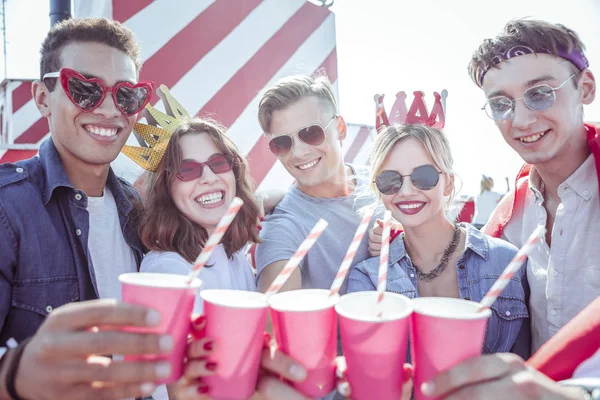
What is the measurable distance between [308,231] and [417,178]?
Answer: 2.21 feet

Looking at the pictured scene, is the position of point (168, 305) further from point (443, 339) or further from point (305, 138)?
point (305, 138)

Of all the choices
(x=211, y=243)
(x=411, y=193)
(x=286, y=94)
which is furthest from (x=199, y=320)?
(x=286, y=94)

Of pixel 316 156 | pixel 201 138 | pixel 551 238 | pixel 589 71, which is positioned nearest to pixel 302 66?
pixel 316 156

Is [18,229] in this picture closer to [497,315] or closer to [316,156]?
[316,156]

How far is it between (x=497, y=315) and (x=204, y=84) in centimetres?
232

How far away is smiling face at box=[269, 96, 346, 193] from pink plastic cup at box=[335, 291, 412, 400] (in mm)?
1355

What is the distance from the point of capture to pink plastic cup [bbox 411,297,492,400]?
1.00 metres

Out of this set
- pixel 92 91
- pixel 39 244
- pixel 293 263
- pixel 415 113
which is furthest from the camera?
pixel 415 113

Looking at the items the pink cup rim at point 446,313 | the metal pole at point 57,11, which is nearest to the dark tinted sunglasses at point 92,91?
the metal pole at point 57,11

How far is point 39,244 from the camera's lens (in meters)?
1.69

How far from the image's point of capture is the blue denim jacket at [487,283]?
177 centimetres

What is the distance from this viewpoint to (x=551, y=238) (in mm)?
1914

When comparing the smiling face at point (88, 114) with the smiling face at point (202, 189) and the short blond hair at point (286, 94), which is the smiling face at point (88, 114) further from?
the short blond hair at point (286, 94)

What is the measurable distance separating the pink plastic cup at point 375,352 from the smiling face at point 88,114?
1.55 metres
